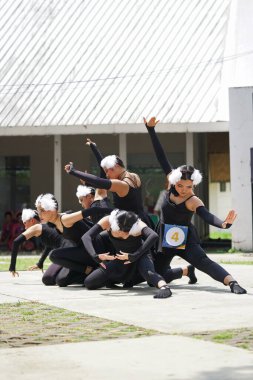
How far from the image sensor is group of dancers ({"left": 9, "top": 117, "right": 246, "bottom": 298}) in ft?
28.6

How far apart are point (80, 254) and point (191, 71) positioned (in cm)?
1159

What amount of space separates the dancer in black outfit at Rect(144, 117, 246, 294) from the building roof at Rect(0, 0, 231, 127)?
9.86m

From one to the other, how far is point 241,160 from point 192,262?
9659 millimetres

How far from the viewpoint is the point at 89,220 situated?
10.3 m

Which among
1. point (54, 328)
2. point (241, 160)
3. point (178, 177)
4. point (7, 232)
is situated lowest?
point (54, 328)

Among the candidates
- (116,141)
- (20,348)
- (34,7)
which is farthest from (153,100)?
(20,348)

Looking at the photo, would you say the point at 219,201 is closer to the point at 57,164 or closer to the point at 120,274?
the point at 57,164

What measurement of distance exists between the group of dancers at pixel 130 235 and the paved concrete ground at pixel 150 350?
47cm

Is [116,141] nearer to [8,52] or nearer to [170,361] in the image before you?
[8,52]

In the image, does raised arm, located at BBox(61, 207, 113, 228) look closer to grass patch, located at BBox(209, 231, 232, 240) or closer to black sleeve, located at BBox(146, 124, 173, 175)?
black sleeve, located at BBox(146, 124, 173, 175)

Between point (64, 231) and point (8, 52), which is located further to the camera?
point (8, 52)

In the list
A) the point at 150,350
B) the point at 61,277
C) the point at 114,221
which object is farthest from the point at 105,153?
the point at 150,350

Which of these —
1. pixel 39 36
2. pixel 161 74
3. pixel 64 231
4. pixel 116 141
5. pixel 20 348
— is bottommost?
pixel 20 348

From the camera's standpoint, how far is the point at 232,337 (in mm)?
5723
